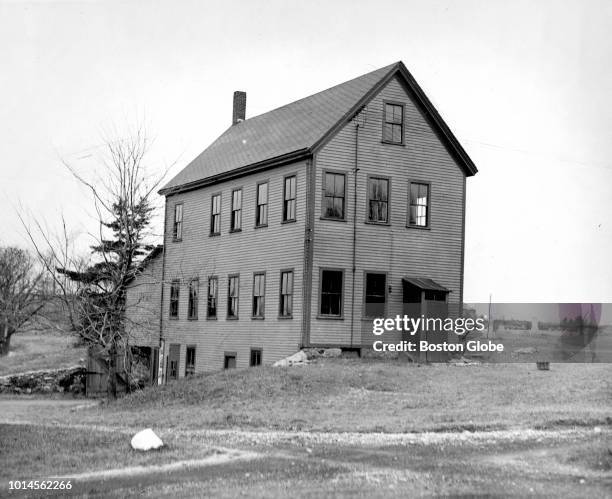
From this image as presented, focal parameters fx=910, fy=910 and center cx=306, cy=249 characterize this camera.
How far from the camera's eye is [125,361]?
2905 cm

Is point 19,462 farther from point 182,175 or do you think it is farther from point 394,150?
point 182,175

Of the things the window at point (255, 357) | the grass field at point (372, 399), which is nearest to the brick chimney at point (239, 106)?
the window at point (255, 357)

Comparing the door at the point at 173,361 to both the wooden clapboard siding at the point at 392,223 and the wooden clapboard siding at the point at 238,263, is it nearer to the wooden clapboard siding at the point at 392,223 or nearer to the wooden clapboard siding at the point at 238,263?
the wooden clapboard siding at the point at 238,263

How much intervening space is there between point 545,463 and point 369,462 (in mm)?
2598

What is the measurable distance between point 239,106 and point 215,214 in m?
9.54

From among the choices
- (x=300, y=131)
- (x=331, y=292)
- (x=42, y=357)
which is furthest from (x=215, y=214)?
(x=42, y=357)

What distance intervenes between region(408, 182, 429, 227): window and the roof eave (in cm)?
461

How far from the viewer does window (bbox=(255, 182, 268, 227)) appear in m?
34.4

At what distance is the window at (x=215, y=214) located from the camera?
3788 cm

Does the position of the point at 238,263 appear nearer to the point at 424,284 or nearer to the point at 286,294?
the point at 286,294

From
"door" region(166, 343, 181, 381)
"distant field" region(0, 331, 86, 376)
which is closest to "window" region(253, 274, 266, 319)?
"door" region(166, 343, 181, 381)

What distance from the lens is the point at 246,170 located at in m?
35.4

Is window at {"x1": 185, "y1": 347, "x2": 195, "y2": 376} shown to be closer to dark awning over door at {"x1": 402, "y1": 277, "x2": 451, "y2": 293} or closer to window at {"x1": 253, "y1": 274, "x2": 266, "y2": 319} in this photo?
window at {"x1": 253, "y1": 274, "x2": 266, "y2": 319}

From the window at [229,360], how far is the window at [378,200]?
26.3 feet
